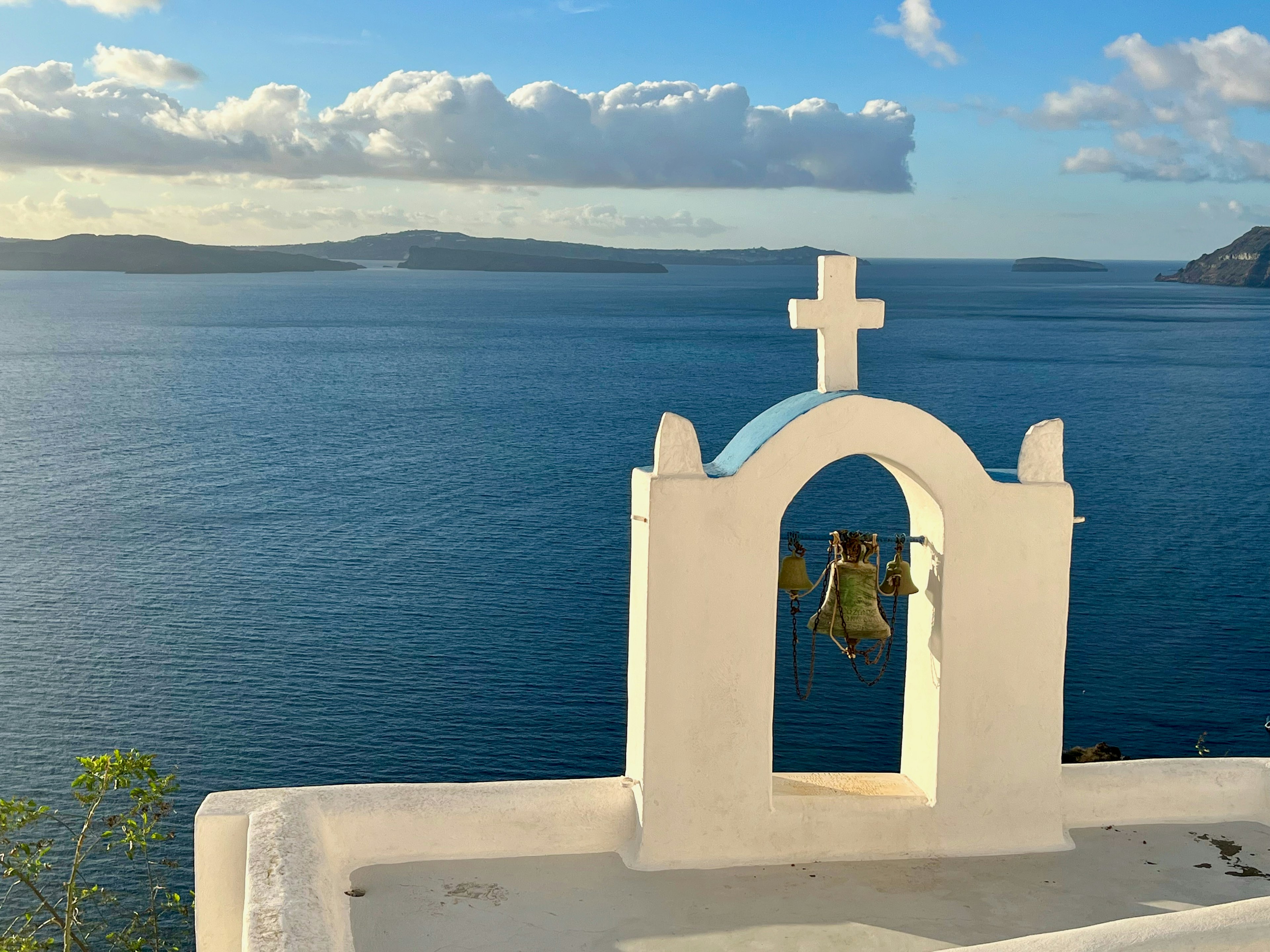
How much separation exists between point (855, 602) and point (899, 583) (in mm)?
267

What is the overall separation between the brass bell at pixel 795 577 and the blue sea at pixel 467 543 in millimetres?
23486

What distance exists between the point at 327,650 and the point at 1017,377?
2293 inches

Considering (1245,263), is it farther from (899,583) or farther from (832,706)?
(899,583)

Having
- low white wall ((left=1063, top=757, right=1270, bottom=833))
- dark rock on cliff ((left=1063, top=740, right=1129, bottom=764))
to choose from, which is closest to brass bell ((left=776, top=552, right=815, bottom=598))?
low white wall ((left=1063, top=757, right=1270, bottom=833))

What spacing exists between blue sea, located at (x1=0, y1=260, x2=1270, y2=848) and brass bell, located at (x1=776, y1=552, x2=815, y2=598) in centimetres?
2349

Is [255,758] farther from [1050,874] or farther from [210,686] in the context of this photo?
[1050,874]

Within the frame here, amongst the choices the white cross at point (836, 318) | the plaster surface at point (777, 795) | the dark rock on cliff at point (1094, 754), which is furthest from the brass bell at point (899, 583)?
the dark rock on cliff at point (1094, 754)

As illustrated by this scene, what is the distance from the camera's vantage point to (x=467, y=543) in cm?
4753

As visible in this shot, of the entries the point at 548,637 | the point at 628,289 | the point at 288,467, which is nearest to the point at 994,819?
the point at 548,637

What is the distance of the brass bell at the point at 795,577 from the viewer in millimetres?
7051

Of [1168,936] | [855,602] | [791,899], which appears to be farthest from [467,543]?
[1168,936]

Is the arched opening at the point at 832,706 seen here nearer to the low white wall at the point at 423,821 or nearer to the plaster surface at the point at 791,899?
the low white wall at the point at 423,821

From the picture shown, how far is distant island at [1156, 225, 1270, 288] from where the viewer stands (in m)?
174

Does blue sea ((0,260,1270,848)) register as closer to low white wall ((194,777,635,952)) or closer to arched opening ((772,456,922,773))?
arched opening ((772,456,922,773))
